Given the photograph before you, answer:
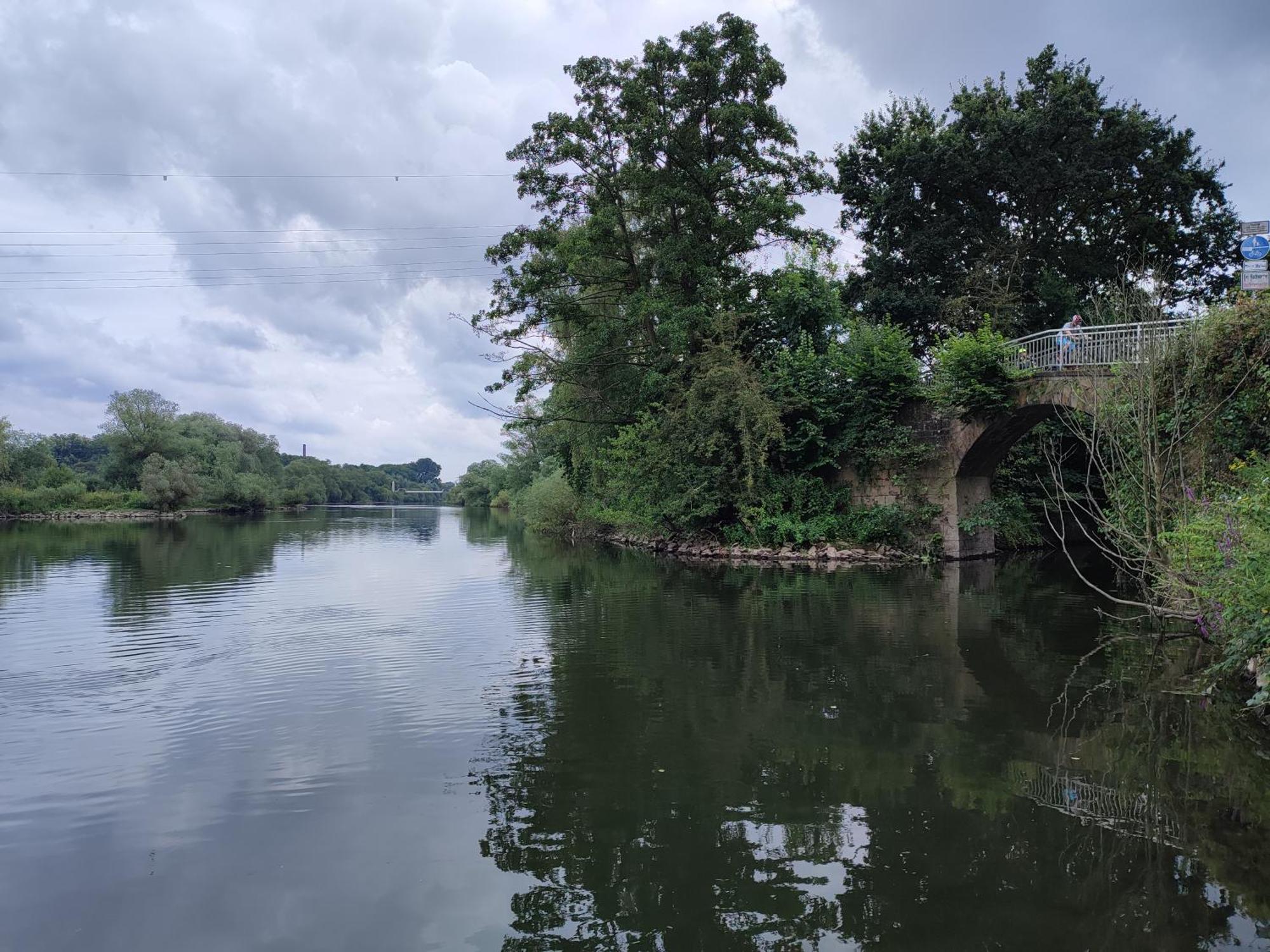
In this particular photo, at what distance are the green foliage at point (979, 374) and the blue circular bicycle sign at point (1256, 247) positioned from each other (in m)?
11.3

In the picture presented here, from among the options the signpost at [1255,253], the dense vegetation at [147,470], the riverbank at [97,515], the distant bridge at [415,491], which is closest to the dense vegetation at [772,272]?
the signpost at [1255,253]

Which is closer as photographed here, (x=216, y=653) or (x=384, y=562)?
Answer: (x=216, y=653)

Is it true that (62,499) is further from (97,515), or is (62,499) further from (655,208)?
(655,208)

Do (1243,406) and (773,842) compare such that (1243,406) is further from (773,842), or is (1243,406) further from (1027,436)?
(1027,436)

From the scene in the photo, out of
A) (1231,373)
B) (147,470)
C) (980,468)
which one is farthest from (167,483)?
(1231,373)

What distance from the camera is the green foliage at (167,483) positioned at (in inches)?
2320

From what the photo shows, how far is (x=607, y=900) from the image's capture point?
3713mm

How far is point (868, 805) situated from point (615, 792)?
1574mm

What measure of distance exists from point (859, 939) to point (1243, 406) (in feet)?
33.4

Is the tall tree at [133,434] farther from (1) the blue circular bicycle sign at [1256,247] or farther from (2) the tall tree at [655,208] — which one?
(1) the blue circular bicycle sign at [1256,247]

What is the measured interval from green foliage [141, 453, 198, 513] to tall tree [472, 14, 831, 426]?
157 feet

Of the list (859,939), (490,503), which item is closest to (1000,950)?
(859,939)

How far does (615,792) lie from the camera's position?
4961 millimetres

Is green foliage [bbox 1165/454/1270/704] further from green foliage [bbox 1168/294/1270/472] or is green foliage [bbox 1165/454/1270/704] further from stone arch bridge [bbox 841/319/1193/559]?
stone arch bridge [bbox 841/319/1193/559]
